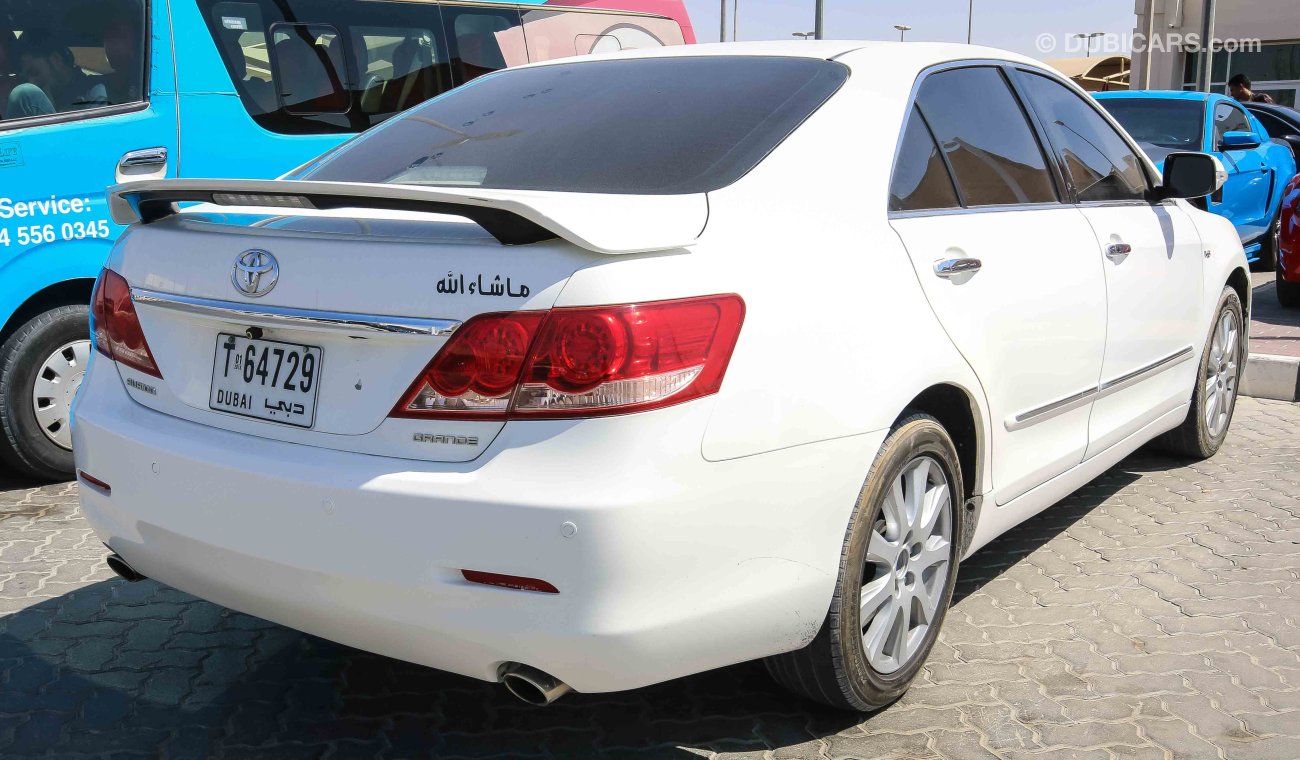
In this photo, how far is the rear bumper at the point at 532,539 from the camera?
2.32 meters

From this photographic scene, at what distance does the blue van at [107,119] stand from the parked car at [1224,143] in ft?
20.3

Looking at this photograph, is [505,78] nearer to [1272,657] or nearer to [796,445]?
[796,445]

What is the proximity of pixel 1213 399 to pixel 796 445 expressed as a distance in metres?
3.57

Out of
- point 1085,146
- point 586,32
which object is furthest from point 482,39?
point 1085,146

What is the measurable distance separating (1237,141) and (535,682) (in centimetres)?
906

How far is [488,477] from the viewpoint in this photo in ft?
7.67

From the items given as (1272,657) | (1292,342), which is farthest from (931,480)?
(1292,342)

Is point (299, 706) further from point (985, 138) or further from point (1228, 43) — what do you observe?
point (1228, 43)

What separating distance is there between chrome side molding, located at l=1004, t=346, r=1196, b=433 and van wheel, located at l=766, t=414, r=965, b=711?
0.37 m

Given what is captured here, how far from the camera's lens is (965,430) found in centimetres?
329

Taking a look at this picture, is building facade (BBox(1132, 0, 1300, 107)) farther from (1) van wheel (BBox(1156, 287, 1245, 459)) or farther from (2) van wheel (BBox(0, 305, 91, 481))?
(2) van wheel (BBox(0, 305, 91, 481))

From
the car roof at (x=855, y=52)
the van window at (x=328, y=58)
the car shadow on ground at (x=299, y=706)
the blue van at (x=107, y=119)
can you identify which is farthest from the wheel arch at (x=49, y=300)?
the car roof at (x=855, y=52)

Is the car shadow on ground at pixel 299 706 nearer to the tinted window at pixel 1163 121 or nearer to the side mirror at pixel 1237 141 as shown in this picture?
the side mirror at pixel 1237 141

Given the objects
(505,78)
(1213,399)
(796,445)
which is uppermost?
(505,78)
